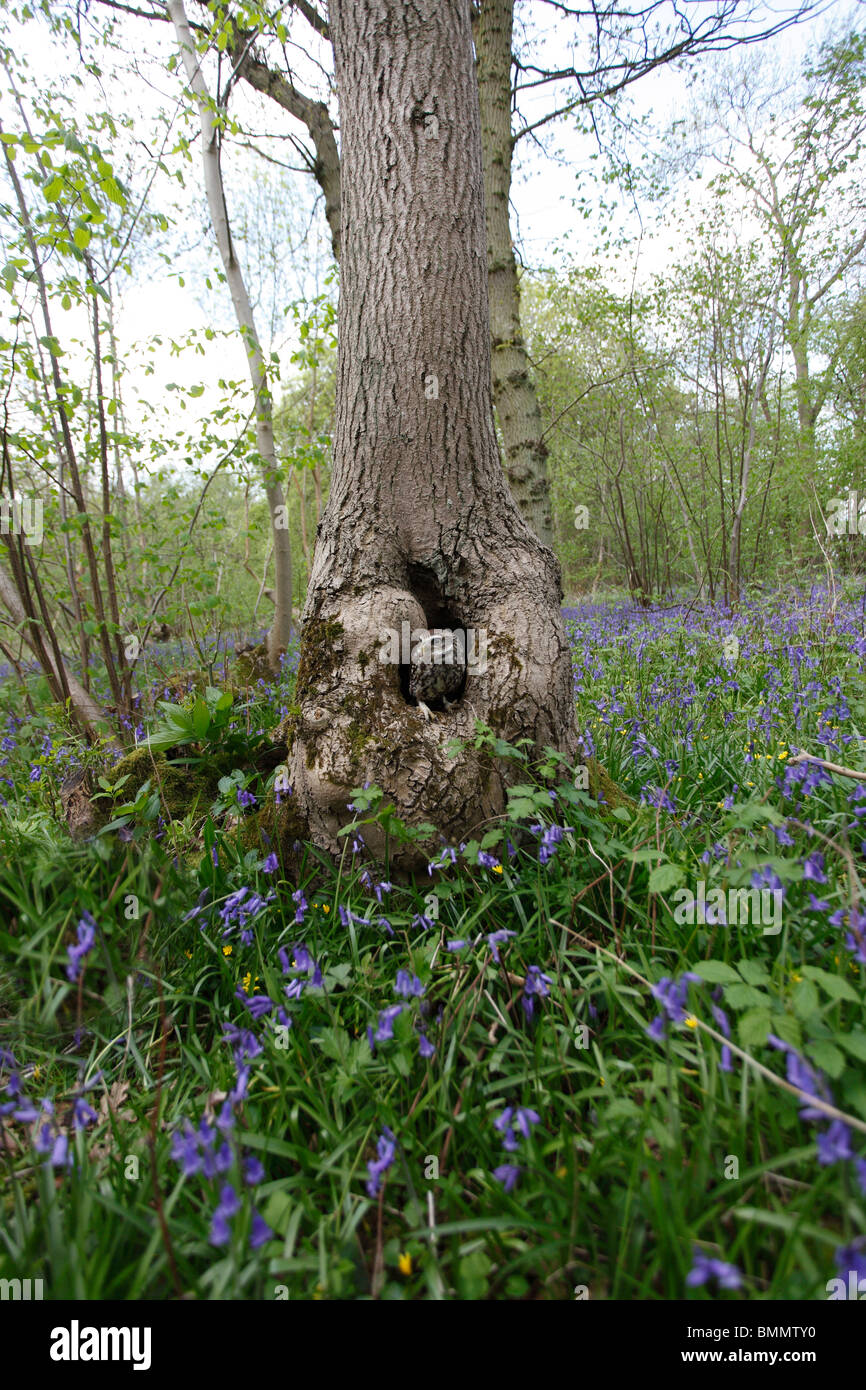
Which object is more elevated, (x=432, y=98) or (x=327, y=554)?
(x=432, y=98)

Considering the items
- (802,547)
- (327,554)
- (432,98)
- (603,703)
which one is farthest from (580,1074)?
(802,547)

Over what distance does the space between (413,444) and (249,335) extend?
10.4ft

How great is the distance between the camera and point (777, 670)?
146 inches

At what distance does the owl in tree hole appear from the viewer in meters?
2.06

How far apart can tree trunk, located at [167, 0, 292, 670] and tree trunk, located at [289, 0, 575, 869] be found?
2.30 m

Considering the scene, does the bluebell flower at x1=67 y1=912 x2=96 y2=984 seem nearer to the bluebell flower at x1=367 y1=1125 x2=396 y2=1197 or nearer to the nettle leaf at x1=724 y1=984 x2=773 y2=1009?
the bluebell flower at x1=367 y1=1125 x2=396 y2=1197

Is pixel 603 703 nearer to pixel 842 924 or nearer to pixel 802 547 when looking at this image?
pixel 842 924

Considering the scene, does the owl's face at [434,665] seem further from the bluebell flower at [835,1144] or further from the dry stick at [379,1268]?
the bluebell flower at [835,1144]

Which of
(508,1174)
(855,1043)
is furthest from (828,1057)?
(508,1174)

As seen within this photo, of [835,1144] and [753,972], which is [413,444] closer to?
[753,972]

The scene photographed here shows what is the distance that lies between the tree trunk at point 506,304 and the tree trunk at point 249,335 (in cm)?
190

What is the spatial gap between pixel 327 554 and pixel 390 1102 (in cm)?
170

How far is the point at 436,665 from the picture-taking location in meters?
2.07
